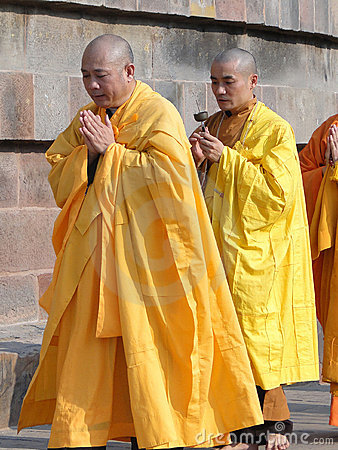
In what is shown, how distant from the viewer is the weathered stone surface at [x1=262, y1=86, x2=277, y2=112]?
26.8 feet

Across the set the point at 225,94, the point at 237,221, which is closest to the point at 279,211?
the point at 237,221

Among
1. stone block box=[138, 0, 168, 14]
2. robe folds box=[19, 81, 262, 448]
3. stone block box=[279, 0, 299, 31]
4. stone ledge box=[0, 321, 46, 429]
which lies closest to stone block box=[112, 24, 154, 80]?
stone block box=[138, 0, 168, 14]

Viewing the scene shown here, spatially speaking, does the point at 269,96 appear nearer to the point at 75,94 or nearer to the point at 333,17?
the point at 333,17

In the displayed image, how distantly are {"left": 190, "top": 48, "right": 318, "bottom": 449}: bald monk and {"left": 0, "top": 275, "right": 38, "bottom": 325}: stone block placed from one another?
1.74 meters

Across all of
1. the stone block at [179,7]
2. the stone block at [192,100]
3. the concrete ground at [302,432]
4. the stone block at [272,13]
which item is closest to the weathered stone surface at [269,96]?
the stone block at [272,13]

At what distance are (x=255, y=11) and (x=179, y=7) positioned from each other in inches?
36.2

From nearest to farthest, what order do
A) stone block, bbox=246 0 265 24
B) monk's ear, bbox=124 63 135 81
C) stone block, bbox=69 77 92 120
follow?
monk's ear, bbox=124 63 135 81 → stone block, bbox=69 77 92 120 → stone block, bbox=246 0 265 24

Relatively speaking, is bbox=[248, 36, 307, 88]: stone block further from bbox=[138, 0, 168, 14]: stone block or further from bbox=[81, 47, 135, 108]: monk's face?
bbox=[81, 47, 135, 108]: monk's face

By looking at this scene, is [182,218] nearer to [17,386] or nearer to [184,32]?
[17,386]

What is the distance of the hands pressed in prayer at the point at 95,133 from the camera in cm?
432

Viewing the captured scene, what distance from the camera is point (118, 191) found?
169 inches

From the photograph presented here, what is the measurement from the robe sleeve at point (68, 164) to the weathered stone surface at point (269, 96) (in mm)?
3713

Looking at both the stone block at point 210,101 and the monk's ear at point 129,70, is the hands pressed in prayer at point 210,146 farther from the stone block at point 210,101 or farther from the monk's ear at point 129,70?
the stone block at point 210,101

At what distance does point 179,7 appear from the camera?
7293mm
